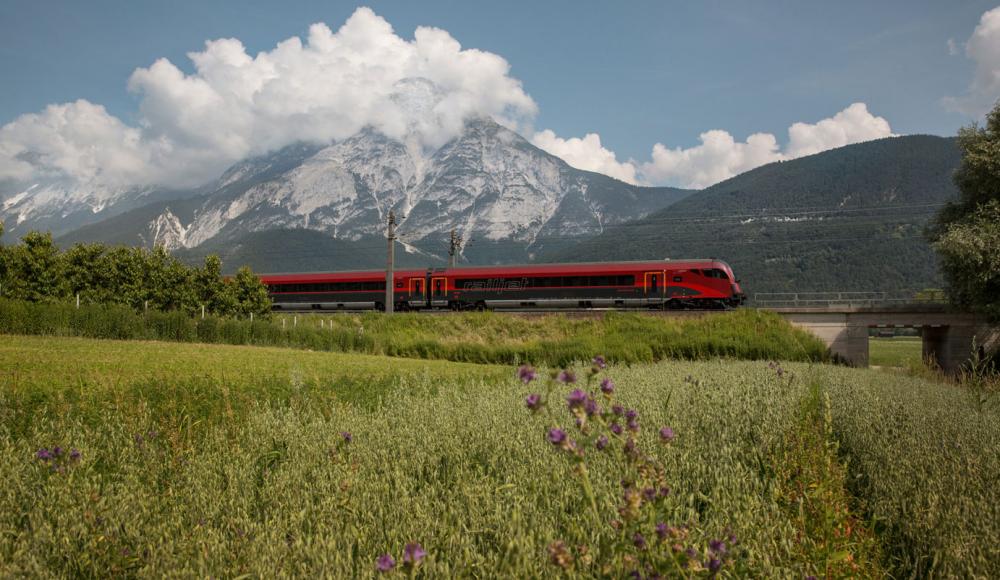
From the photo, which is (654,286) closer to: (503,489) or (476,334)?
(476,334)

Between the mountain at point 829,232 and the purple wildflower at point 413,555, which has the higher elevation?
the mountain at point 829,232

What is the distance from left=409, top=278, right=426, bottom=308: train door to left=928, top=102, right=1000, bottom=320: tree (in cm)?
2401

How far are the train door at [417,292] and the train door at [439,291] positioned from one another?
67 cm

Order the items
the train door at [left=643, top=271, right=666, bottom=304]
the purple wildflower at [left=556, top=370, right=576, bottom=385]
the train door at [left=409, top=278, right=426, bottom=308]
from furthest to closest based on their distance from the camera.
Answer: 1. the train door at [left=409, top=278, right=426, bottom=308]
2. the train door at [left=643, top=271, right=666, bottom=304]
3. the purple wildflower at [left=556, top=370, right=576, bottom=385]

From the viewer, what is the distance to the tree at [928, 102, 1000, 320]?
2234cm

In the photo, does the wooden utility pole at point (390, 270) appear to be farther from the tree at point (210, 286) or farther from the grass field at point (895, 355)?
the grass field at point (895, 355)

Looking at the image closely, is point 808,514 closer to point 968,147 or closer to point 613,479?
point 613,479

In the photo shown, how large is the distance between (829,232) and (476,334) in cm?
13883

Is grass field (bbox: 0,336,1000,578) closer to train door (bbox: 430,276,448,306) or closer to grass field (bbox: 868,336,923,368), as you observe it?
grass field (bbox: 868,336,923,368)

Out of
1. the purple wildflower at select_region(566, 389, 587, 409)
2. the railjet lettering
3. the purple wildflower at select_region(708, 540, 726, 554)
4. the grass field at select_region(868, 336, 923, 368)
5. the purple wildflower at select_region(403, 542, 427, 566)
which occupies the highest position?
the railjet lettering

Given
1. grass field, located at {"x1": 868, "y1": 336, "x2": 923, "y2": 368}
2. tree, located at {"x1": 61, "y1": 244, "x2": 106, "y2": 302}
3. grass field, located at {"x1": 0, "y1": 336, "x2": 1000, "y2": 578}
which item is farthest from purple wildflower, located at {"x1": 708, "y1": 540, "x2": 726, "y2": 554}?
tree, located at {"x1": 61, "y1": 244, "x2": 106, "y2": 302}

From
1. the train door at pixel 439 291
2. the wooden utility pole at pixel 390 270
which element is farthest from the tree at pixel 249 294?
the train door at pixel 439 291

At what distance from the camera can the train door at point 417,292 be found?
33.0 meters

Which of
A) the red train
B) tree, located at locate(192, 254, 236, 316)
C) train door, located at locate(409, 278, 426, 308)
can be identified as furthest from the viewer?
tree, located at locate(192, 254, 236, 316)
